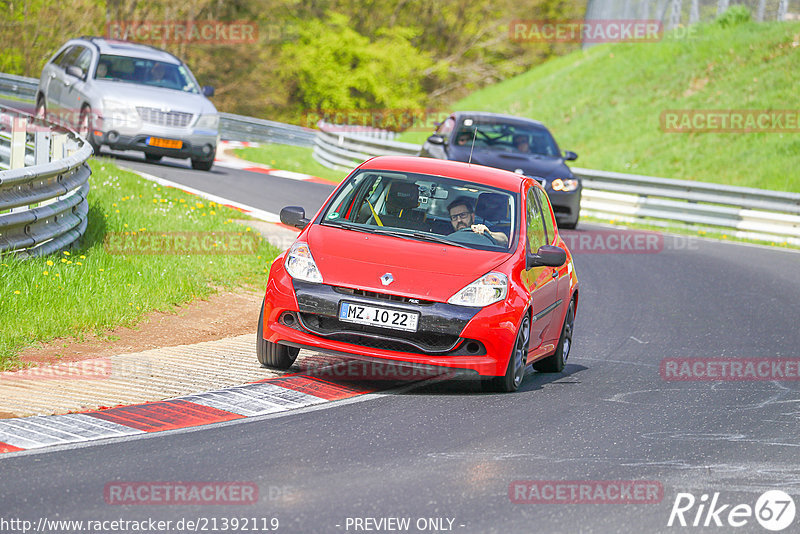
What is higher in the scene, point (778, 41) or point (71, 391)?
point (778, 41)

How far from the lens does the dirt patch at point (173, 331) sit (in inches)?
330

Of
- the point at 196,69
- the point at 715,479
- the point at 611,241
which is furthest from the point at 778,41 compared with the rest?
the point at 715,479

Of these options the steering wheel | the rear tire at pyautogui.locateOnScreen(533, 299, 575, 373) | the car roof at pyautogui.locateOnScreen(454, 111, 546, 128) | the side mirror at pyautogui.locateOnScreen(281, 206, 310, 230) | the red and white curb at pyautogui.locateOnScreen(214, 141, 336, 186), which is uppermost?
the steering wheel

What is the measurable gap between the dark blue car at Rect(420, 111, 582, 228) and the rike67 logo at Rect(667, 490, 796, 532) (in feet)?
41.8

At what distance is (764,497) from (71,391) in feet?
13.1

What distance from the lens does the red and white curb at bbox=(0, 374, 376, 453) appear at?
620 centimetres

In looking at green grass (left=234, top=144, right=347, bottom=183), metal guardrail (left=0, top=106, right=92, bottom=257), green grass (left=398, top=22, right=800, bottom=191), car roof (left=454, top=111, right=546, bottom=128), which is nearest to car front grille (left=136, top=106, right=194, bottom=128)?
car roof (left=454, top=111, right=546, bottom=128)

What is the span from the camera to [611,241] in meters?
19.7

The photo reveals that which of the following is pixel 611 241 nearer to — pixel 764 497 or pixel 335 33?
pixel 764 497

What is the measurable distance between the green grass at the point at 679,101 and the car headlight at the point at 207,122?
547 inches

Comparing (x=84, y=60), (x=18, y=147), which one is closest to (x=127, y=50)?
(x=84, y=60)

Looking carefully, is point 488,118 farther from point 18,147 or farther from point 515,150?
point 18,147

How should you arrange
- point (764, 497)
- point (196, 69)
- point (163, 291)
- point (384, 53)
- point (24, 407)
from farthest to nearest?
point (384, 53)
point (196, 69)
point (163, 291)
point (24, 407)
point (764, 497)

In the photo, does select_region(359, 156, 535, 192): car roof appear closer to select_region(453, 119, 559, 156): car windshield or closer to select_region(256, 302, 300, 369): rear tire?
select_region(256, 302, 300, 369): rear tire
